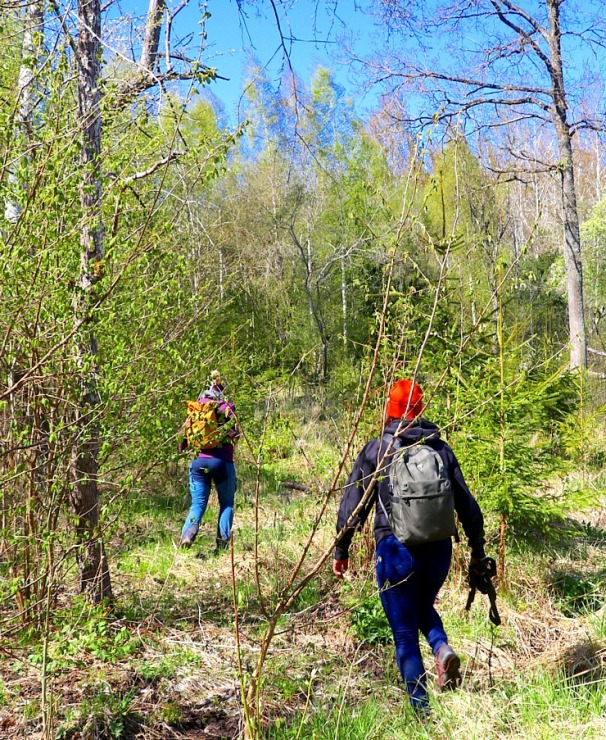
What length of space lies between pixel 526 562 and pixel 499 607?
2.07 ft

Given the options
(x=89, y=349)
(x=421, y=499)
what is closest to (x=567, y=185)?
(x=421, y=499)

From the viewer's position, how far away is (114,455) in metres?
3.96

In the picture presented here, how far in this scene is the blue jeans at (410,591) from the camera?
3.13 m

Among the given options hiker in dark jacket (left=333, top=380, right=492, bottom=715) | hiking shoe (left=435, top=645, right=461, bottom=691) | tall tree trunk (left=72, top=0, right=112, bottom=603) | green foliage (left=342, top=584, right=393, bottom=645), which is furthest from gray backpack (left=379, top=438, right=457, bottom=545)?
tall tree trunk (left=72, top=0, right=112, bottom=603)

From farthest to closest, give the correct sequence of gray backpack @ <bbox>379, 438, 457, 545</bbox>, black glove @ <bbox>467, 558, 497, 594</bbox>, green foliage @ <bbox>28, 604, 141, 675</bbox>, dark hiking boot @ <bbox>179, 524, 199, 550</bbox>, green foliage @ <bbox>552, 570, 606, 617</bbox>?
dark hiking boot @ <bbox>179, 524, 199, 550</bbox>, green foliage @ <bbox>552, 570, 606, 617</bbox>, black glove @ <bbox>467, 558, 497, 594</bbox>, gray backpack @ <bbox>379, 438, 457, 545</bbox>, green foliage @ <bbox>28, 604, 141, 675</bbox>

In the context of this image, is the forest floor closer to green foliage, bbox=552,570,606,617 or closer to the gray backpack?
green foliage, bbox=552,570,606,617

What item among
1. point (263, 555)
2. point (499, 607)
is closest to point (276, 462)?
point (263, 555)

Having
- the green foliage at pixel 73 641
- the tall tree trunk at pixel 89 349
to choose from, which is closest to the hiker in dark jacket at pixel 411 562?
the green foliage at pixel 73 641

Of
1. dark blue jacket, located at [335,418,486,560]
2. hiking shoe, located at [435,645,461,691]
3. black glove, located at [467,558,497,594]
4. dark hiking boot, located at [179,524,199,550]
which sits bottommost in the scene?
hiking shoe, located at [435,645,461,691]

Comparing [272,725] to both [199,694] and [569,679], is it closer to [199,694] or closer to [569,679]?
[199,694]

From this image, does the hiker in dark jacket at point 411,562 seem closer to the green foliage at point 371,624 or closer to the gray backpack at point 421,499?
the gray backpack at point 421,499

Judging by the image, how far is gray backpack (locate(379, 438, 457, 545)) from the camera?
304 cm

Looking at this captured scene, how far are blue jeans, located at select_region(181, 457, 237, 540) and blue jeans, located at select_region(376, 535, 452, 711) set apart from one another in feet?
8.62

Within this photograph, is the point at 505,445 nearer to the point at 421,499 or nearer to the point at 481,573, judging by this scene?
the point at 481,573
